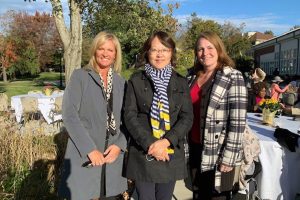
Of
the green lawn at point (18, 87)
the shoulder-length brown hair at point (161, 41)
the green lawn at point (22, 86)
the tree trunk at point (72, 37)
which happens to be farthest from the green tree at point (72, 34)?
the green lawn at point (18, 87)

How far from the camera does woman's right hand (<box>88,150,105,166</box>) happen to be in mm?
2883

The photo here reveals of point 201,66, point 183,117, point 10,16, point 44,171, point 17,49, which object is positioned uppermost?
point 10,16

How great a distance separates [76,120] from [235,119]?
1234mm

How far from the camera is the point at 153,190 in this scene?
9.65 feet

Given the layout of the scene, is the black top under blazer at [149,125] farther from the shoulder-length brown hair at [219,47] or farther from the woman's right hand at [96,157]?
the shoulder-length brown hair at [219,47]

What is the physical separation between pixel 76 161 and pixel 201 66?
1.36 metres

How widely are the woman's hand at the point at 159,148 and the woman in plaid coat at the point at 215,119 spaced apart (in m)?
0.46

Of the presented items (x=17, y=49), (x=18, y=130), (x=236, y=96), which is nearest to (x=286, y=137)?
(x=236, y=96)

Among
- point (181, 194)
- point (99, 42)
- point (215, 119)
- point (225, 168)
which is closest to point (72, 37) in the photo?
point (181, 194)

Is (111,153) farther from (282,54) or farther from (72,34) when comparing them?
(282,54)

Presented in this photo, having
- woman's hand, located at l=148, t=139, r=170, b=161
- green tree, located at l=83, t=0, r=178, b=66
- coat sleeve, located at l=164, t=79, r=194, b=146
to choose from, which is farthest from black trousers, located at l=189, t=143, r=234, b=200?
green tree, located at l=83, t=0, r=178, b=66

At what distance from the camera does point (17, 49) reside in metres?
43.2

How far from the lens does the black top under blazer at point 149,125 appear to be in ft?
9.27

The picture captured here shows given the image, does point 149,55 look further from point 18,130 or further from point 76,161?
point 18,130
